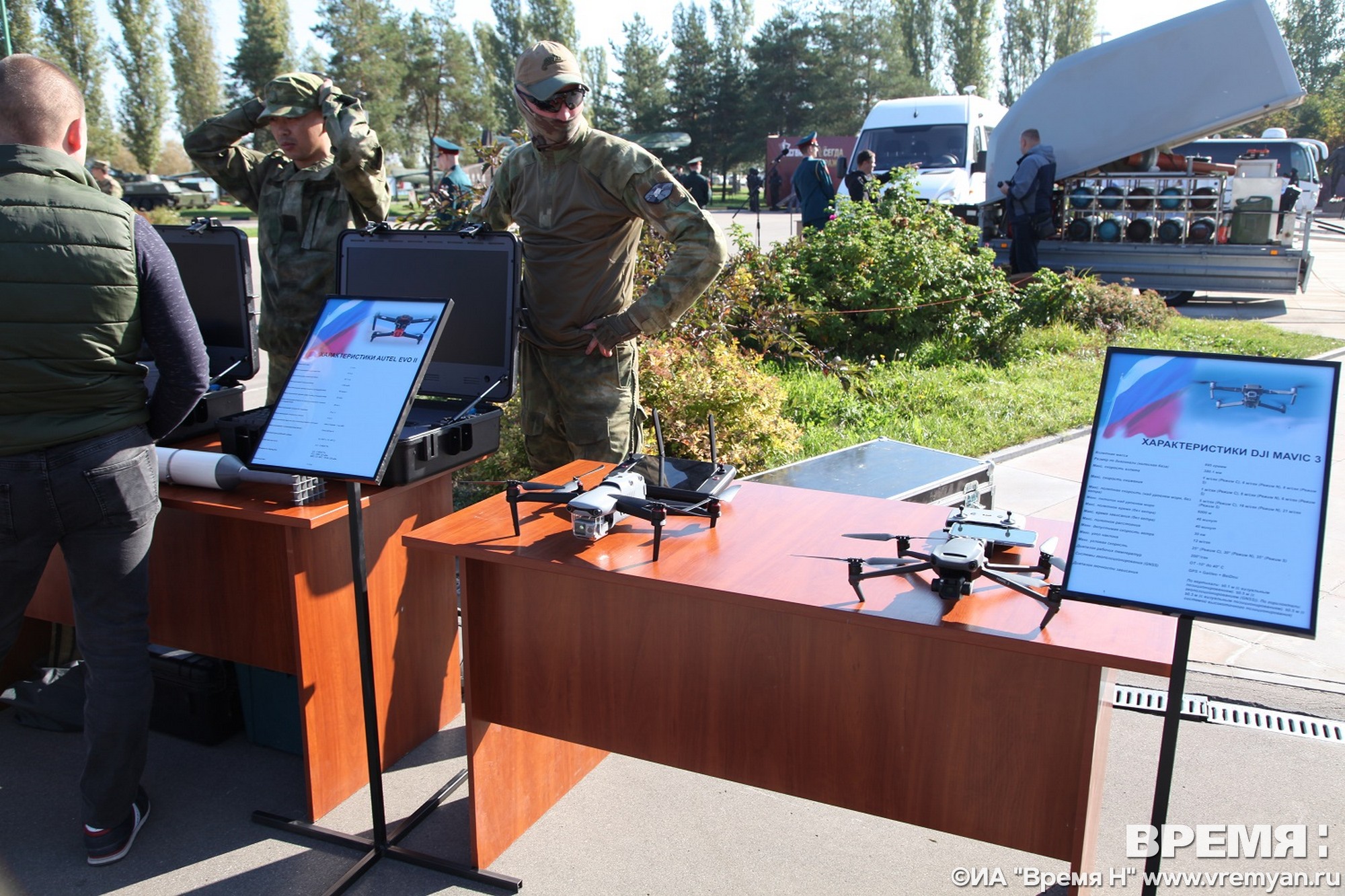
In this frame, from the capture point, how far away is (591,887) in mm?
2715

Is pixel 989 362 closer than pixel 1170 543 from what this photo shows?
No

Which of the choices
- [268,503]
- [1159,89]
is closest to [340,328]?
[268,503]

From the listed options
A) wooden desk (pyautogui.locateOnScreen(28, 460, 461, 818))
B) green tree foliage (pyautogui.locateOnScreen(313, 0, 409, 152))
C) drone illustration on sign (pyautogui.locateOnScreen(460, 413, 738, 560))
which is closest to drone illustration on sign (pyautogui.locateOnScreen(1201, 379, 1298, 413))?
drone illustration on sign (pyautogui.locateOnScreen(460, 413, 738, 560))

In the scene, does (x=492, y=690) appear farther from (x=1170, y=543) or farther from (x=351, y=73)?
(x=351, y=73)

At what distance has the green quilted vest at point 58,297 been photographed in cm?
237

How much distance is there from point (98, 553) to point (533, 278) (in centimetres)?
164

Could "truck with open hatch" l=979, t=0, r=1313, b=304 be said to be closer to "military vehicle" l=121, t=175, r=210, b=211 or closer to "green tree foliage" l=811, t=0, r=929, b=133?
"military vehicle" l=121, t=175, r=210, b=211

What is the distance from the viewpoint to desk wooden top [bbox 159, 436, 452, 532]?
8.87 ft

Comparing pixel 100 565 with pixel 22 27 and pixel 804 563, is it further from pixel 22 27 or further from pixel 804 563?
pixel 22 27

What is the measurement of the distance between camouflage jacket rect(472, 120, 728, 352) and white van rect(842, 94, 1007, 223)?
1147 centimetres

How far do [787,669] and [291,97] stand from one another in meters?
2.75

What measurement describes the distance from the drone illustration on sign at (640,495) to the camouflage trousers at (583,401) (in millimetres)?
695

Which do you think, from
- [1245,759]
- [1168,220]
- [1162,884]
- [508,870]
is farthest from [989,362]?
[508,870]

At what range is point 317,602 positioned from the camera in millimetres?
2895
